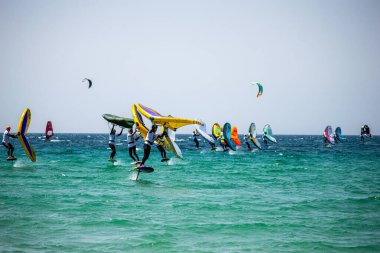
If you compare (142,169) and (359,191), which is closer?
(359,191)

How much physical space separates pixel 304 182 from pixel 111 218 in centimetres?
1130

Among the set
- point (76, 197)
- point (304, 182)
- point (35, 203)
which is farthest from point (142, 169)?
point (304, 182)

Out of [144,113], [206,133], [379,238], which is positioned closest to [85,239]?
[379,238]

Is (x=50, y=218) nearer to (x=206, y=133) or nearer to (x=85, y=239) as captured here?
(x=85, y=239)

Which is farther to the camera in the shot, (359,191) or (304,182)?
(304,182)

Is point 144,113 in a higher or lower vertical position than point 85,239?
higher

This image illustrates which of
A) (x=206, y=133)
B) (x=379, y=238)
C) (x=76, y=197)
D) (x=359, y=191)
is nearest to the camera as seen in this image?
(x=379, y=238)

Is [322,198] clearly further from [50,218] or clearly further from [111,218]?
[50,218]

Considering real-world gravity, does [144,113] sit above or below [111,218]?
above

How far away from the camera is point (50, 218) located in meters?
11.0

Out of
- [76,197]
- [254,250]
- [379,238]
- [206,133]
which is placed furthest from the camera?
[206,133]

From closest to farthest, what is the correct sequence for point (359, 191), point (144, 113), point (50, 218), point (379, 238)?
point (379, 238) → point (50, 218) → point (359, 191) → point (144, 113)

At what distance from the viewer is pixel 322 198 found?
14.8 meters

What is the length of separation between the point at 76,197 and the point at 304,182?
10.6 meters
